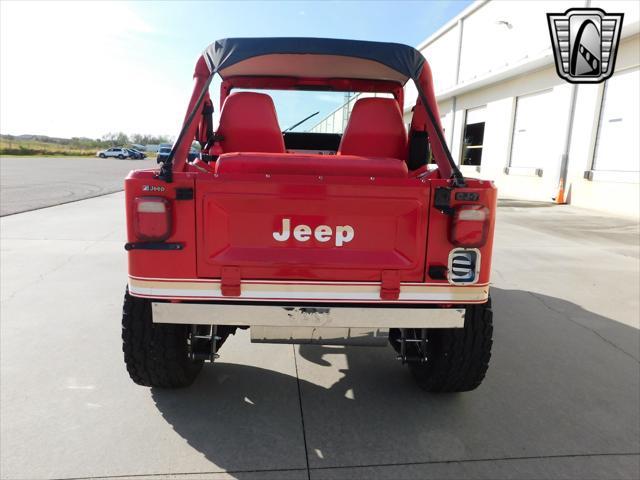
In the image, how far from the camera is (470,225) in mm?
2191

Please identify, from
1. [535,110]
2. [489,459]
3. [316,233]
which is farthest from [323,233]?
Result: [535,110]

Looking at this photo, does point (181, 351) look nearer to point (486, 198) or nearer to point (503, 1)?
point (486, 198)

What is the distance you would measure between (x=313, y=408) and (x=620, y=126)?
12.8 m

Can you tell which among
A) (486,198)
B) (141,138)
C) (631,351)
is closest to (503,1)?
(631,351)

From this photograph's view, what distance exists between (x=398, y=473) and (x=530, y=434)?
86 cm

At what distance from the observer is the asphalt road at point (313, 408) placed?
2207 millimetres

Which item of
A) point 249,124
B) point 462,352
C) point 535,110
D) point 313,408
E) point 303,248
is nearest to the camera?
point 303,248

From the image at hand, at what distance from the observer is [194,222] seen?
2.15m

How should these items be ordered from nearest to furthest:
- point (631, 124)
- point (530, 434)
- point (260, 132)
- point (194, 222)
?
point (194, 222), point (530, 434), point (260, 132), point (631, 124)

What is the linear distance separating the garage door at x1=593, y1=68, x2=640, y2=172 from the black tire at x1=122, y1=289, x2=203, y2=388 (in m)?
12.5

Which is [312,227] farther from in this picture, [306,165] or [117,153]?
[117,153]

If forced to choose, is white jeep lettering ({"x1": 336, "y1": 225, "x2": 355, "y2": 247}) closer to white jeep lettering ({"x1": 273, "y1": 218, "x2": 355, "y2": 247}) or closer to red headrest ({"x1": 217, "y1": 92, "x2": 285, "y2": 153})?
white jeep lettering ({"x1": 273, "y1": 218, "x2": 355, "y2": 247})

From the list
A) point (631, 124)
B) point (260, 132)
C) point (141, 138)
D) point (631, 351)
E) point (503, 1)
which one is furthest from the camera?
point (141, 138)

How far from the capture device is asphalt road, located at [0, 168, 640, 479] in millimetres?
2207
